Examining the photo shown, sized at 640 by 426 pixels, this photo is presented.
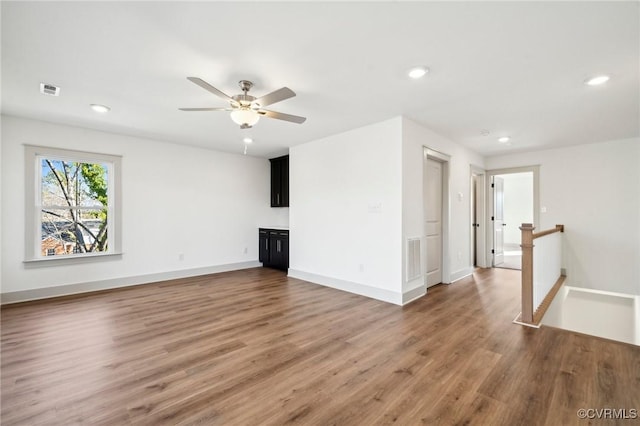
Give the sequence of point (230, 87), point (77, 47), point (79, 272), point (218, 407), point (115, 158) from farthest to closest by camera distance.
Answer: point (115, 158) < point (79, 272) < point (230, 87) < point (77, 47) < point (218, 407)

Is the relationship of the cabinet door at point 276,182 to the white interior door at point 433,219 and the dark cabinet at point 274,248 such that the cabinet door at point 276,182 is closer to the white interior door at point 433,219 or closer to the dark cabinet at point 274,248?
the dark cabinet at point 274,248

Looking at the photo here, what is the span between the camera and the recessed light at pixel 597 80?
2.67 m

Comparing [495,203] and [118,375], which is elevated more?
[495,203]

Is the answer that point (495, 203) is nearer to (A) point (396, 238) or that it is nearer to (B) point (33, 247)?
(A) point (396, 238)

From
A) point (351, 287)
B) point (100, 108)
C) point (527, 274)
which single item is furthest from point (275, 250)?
point (527, 274)

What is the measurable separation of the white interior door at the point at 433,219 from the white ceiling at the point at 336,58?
3.54ft

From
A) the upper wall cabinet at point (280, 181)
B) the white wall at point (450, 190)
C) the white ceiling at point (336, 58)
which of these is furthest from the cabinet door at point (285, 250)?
the white wall at point (450, 190)

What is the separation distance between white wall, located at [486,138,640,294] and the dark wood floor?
2.94m

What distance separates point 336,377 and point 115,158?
4.89 m

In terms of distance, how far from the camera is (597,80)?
2727 millimetres

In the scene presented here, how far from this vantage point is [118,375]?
6.96 ft

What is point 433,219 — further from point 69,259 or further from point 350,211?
point 69,259

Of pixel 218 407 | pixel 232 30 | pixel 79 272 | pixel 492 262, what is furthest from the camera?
pixel 492 262

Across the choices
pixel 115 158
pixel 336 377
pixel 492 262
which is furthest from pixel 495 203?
pixel 115 158
